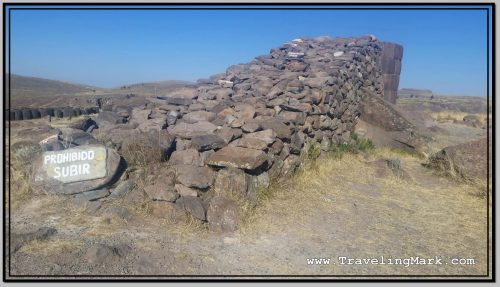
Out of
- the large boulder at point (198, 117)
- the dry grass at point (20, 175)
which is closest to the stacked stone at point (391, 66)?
the large boulder at point (198, 117)

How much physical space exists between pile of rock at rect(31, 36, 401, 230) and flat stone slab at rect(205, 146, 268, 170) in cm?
1

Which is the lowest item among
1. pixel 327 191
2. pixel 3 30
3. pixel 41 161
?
pixel 327 191

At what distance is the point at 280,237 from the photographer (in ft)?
13.1

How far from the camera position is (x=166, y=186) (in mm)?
4355

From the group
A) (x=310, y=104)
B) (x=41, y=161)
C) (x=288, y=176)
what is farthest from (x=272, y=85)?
(x=41, y=161)

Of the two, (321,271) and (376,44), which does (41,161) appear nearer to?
(321,271)

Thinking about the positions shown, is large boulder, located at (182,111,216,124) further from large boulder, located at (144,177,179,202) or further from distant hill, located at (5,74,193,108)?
distant hill, located at (5,74,193,108)

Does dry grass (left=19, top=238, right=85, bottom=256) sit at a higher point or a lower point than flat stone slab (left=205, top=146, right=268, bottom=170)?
lower

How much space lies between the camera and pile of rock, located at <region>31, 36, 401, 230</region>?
14.6 ft

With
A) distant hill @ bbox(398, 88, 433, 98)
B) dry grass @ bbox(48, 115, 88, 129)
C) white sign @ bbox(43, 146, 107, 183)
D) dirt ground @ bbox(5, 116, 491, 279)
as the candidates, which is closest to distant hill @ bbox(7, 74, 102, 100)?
dry grass @ bbox(48, 115, 88, 129)

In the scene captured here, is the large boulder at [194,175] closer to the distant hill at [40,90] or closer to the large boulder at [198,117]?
the large boulder at [198,117]

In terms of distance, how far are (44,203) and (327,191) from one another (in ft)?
12.1

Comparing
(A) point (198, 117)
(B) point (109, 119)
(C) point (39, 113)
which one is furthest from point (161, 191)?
(C) point (39, 113)

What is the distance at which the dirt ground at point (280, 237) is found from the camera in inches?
130
